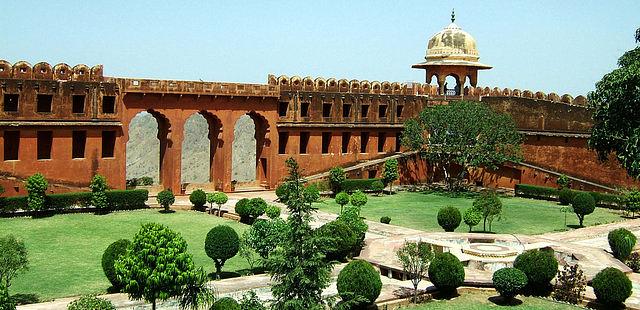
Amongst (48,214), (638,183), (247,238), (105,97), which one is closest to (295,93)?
(105,97)

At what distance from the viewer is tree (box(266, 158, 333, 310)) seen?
13.6m

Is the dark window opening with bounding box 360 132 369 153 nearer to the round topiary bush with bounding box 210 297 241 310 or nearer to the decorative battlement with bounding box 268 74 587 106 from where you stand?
the decorative battlement with bounding box 268 74 587 106

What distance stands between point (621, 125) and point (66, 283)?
19521 millimetres

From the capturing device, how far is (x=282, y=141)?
1693 inches

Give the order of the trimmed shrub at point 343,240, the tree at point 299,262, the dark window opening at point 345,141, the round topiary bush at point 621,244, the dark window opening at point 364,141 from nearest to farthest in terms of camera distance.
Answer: the tree at point 299,262, the trimmed shrub at point 343,240, the round topiary bush at point 621,244, the dark window opening at point 345,141, the dark window opening at point 364,141

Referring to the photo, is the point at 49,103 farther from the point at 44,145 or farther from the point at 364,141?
the point at 364,141

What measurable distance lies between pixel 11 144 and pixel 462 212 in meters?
20.6

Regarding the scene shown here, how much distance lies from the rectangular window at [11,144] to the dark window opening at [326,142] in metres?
17.2

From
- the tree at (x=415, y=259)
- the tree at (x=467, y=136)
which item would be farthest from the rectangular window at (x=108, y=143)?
the tree at (x=415, y=259)

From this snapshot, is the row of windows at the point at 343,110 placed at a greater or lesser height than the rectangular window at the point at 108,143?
greater

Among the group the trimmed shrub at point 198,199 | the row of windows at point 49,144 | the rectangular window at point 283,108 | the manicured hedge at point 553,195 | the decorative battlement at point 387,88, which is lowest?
the trimmed shrub at point 198,199

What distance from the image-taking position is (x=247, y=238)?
69.7 feet

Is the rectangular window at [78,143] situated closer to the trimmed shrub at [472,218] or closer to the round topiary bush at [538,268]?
the trimmed shrub at [472,218]

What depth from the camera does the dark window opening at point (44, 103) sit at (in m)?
34.7
